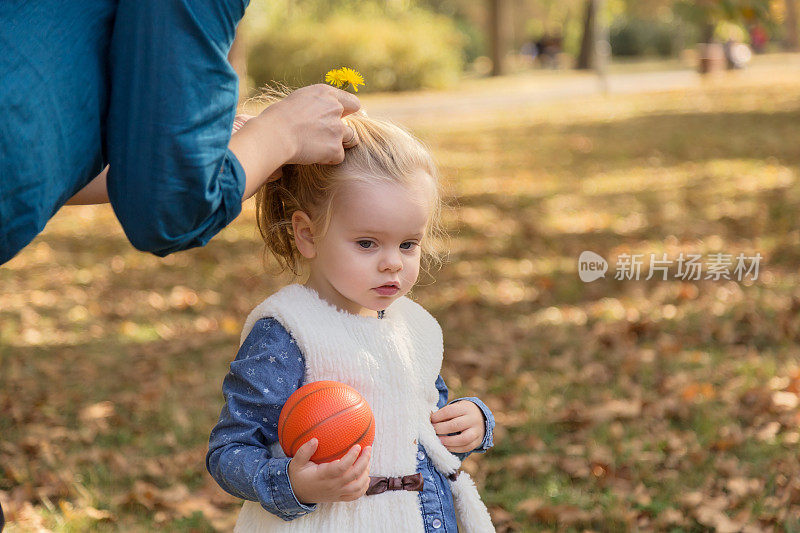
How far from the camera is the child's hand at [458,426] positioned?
7.57ft

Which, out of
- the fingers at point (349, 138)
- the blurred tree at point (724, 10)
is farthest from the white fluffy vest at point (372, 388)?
the blurred tree at point (724, 10)

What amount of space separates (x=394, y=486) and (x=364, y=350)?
34 cm

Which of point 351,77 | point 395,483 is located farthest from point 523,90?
point 395,483

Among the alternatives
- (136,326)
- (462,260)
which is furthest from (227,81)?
(462,260)

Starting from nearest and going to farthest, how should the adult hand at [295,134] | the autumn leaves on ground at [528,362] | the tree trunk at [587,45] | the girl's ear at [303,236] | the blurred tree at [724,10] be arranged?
the adult hand at [295,134] → the girl's ear at [303,236] → the autumn leaves on ground at [528,362] → the blurred tree at [724,10] → the tree trunk at [587,45]

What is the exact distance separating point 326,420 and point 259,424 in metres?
0.24

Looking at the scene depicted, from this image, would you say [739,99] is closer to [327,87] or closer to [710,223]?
[710,223]

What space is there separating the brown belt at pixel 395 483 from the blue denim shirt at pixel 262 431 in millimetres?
30

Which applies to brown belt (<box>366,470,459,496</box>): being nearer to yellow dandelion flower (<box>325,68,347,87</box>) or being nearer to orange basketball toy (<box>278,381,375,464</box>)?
orange basketball toy (<box>278,381,375,464</box>)

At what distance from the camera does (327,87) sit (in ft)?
6.91

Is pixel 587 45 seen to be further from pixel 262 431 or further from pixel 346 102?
pixel 262 431

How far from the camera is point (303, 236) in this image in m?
2.34

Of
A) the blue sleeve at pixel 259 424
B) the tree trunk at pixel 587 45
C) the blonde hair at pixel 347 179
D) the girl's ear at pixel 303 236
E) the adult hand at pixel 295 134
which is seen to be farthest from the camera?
the tree trunk at pixel 587 45

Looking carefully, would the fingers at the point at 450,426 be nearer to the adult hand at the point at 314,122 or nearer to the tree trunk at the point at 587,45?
the adult hand at the point at 314,122
